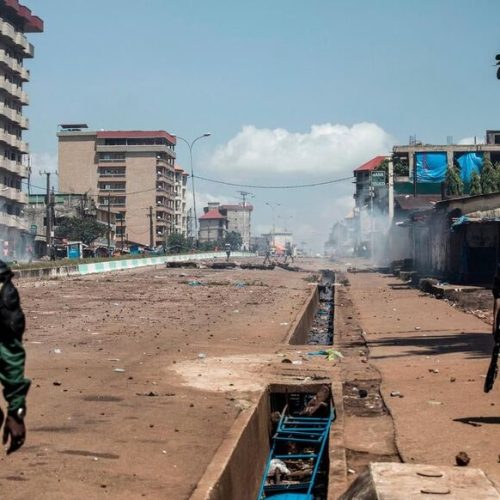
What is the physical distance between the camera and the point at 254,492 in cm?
980

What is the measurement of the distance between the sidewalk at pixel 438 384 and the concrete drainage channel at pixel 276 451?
0.96 meters

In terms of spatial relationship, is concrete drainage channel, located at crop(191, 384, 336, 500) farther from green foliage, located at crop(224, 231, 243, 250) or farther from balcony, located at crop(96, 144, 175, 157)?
green foliage, located at crop(224, 231, 243, 250)

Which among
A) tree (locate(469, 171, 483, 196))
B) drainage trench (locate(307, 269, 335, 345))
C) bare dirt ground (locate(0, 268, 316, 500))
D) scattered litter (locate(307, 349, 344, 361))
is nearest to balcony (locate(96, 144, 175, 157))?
tree (locate(469, 171, 483, 196))

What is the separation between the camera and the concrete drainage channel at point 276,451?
25.5 feet

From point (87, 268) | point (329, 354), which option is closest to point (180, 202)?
point (87, 268)

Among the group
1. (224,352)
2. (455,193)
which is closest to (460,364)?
(224,352)

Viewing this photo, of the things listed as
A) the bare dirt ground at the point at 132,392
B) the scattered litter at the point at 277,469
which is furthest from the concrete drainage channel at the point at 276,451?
the bare dirt ground at the point at 132,392

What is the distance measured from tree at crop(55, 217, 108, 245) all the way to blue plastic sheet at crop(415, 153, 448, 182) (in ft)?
117

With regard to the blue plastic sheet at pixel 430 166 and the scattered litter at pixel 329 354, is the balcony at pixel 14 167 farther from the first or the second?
the scattered litter at pixel 329 354

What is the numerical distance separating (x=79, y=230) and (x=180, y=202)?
86.7m

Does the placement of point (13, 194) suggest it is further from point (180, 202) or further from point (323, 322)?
point (180, 202)

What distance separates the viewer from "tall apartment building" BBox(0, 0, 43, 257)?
3270 inches

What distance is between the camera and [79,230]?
311 ft

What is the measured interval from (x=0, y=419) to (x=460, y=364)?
1018 centimetres
